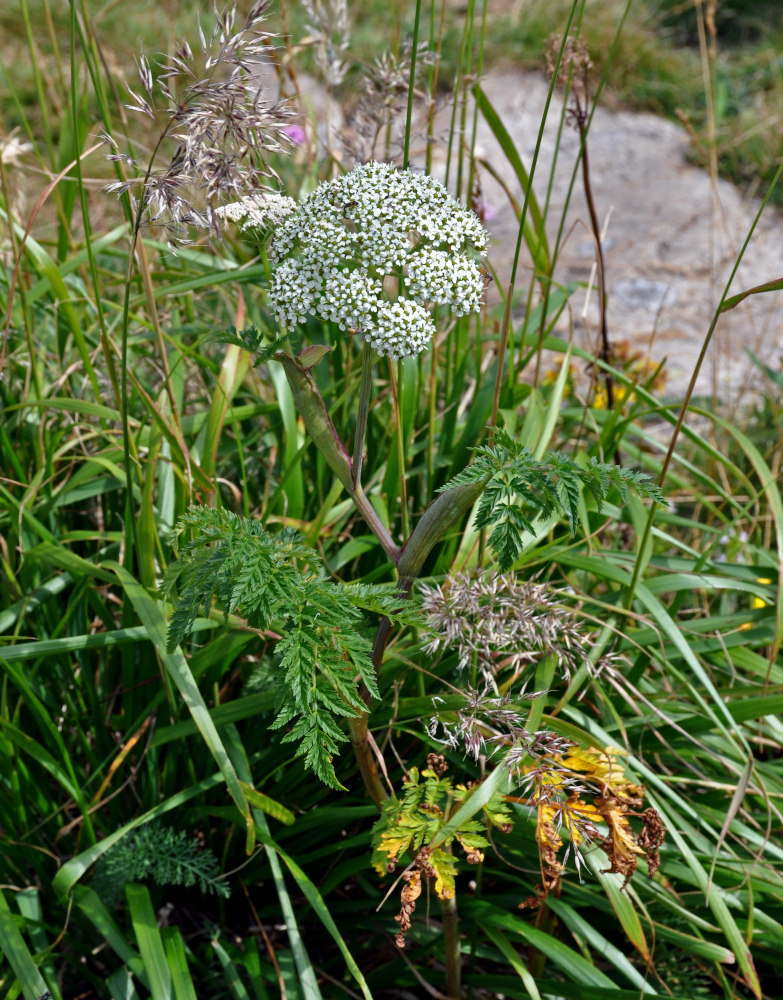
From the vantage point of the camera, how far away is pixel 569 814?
1120mm

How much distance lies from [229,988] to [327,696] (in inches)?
31.9

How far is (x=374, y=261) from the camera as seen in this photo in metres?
0.97

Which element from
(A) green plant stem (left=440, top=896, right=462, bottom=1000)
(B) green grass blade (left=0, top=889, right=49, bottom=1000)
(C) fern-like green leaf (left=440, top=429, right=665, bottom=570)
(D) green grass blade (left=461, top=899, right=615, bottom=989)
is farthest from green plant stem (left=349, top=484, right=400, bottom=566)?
(B) green grass blade (left=0, top=889, right=49, bottom=1000)

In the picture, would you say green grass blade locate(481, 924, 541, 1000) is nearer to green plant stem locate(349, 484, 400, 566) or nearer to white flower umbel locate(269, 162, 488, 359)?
green plant stem locate(349, 484, 400, 566)

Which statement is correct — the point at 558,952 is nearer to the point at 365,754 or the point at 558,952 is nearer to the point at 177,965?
the point at 365,754

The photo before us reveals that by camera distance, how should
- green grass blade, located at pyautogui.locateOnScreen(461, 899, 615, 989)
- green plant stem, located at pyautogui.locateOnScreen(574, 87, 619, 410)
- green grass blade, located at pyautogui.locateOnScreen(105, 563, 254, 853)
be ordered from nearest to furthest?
1. green grass blade, located at pyautogui.locateOnScreen(105, 563, 254, 853)
2. green grass blade, located at pyautogui.locateOnScreen(461, 899, 615, 989)
3. green plant stem, located at pyautogui.locateOnScreen(574, 87, 619, 410)

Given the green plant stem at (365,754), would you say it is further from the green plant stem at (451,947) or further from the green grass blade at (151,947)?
the green grass blade at (151,947)

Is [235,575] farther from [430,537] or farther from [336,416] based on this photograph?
[336,416]

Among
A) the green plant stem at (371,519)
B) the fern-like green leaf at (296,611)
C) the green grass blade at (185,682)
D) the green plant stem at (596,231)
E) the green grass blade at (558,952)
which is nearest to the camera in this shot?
the fern-like green leaf at (296,611)

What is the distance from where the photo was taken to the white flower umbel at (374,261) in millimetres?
960

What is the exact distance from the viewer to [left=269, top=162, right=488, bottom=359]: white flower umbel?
96cm

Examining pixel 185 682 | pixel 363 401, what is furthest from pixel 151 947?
pixel 363 401

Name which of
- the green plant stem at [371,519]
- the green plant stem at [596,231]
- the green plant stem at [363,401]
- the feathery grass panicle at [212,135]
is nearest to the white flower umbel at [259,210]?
the feathery grass panicle at [212,135]

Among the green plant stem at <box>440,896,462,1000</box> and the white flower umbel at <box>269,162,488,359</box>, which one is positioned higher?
the white flower umbel at <box>269,162,488,359</box>
